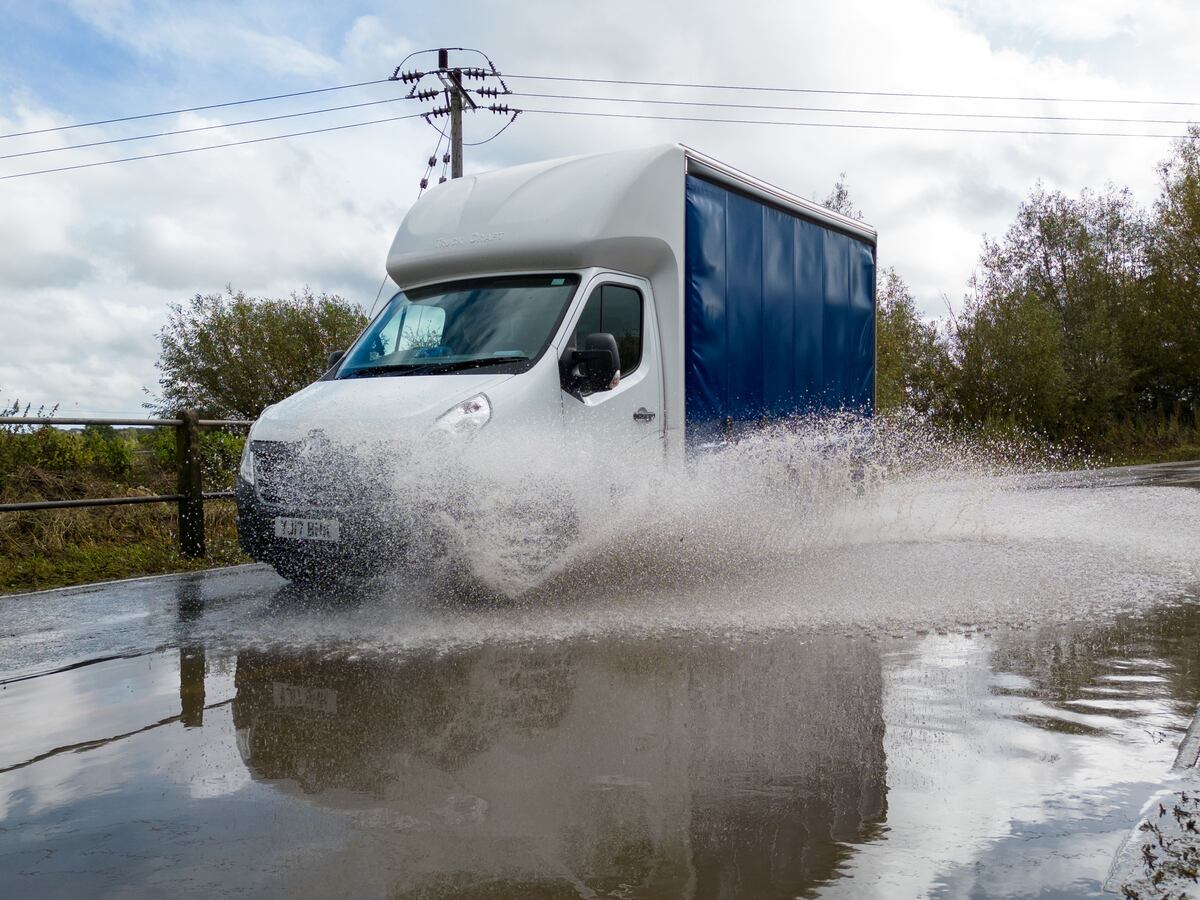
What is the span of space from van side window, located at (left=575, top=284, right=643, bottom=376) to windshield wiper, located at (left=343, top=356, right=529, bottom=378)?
24.5 inches

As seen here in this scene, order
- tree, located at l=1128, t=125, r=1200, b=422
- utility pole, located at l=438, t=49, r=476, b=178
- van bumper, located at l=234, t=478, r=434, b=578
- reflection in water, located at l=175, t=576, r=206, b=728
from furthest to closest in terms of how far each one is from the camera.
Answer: tree, located at l=1128, t=125, r=1200, b=422 < utility pole, located at l=438, t=49, r=476, b=178 < van bumper, located at l=234, t=478, r=434, b=578 < reflection in water, located at l=175, t=576, r=206, b=728

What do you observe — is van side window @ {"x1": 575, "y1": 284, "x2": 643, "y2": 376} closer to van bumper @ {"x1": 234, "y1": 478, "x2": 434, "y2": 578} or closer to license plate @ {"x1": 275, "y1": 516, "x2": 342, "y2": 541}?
van bumper @ {"x1": 234, "y1": 478, "x2": 434, "y2": 578}

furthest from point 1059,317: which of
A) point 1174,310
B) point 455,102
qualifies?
point 455,102

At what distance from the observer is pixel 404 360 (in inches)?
292

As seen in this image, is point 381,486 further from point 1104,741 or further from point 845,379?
point 845,379

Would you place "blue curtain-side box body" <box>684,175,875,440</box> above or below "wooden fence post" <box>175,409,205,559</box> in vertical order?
Answer: above

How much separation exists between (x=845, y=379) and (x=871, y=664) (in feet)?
20.3

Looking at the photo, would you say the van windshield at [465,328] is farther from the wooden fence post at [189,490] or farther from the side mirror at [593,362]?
the wooden fence post at [189,490]

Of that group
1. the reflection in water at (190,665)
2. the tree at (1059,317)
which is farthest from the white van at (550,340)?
the tree at (1059,317)

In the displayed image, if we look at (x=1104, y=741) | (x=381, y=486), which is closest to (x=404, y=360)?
(x=381, y=486)

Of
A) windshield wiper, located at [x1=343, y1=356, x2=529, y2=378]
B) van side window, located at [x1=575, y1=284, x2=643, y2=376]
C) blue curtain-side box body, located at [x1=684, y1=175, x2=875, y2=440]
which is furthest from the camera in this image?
blue curtain-side box body, located at [x1=684, y1=175, x2=875, y2=440]

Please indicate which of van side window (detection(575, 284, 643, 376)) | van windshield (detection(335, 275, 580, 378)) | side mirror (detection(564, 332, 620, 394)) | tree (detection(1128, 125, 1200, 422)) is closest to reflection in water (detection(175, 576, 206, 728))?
van windshield (detection(335, 275, 580, 378))

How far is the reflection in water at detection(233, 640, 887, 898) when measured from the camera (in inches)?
113

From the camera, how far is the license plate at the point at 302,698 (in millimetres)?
4473
